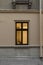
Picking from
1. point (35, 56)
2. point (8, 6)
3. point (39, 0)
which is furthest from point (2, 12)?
point (35, 56)

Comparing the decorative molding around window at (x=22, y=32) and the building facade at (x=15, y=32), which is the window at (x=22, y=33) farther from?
the building facade at (x=15, y=32)

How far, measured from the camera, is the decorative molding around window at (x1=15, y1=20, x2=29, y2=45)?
1236cm

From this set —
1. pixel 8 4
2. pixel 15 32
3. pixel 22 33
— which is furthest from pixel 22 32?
pixel 8 4

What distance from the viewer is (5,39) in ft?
40.1

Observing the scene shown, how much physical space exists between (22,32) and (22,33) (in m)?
0.06

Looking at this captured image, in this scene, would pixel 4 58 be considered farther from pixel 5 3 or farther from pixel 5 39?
pixel 5 3

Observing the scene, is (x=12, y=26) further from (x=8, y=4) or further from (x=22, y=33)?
(x=8, y=4)

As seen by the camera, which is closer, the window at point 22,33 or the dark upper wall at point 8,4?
the dark upper wall at point 8,4

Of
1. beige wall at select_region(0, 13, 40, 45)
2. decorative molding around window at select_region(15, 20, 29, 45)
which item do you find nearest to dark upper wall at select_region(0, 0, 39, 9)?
beige wall at select_region(0, 13, 40, 45)

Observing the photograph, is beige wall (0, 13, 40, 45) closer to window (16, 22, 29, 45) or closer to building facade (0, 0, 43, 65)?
building facade (0, 0, 43, 65)

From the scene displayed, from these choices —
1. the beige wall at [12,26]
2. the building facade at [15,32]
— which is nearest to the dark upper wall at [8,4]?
the building facade at [15,32]

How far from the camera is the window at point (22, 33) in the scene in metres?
12.4

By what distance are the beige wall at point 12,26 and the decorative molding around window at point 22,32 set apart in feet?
0.82

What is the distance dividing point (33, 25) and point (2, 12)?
200 cm
